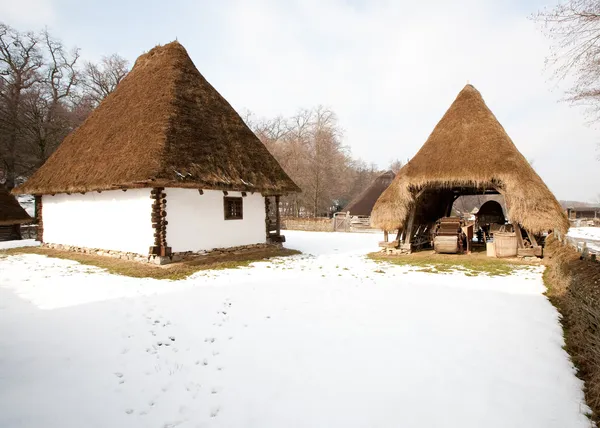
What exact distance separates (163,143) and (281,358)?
8.97m

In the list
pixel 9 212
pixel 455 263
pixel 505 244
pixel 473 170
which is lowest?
pixel 455 263

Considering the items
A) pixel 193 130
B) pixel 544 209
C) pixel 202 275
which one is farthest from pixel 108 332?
pixel 544 209

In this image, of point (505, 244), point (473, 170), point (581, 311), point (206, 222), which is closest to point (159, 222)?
point (206, 222)

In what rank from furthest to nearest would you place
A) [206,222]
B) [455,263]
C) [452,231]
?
[452,231]
[206,222]
[455,263]

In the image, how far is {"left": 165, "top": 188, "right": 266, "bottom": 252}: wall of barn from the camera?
11.4 m

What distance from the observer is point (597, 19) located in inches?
285

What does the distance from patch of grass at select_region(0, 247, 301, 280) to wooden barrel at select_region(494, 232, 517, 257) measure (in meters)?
8.18

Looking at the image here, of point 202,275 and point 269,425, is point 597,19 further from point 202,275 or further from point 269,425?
point 202,275

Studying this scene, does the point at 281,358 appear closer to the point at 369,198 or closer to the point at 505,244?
the point at 505,244

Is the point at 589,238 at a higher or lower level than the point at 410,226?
lower

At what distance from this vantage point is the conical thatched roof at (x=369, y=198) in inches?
1294

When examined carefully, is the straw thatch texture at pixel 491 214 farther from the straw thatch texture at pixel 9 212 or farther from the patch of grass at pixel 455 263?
the straw thatch texture at pixel 9 212

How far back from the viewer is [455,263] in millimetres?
11992

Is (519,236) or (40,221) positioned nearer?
(519,236)
